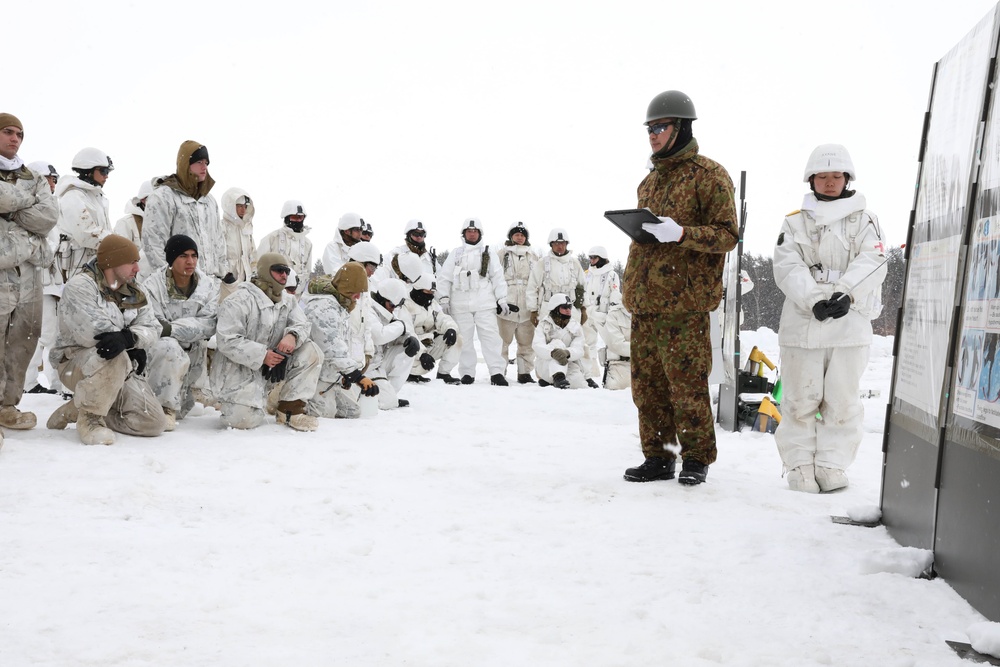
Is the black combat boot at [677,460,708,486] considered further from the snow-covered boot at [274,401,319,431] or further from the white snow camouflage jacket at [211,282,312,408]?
the white snow camouflage jacket at [211,282,312,408]

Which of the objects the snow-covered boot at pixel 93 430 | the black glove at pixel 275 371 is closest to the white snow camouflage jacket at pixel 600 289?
the black glove at pixel 275 371

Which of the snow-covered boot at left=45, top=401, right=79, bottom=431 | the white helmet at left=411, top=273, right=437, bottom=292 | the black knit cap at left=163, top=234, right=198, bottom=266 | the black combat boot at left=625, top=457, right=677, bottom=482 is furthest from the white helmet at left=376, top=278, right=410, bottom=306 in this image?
the black combat boot at left=625, top=457, right=677, bottom=482

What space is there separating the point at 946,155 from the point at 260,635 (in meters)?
3.02

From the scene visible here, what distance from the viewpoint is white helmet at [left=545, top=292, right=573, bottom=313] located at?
1150 centimetres

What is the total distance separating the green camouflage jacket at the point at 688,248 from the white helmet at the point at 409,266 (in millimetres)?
5983

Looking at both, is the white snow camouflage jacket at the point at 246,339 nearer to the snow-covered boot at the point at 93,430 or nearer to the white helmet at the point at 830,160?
the snow-covered boot at the point at 93,430

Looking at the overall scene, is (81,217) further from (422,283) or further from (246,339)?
(422,283)

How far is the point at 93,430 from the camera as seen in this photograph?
512 centimetres

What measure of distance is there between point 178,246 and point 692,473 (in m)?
3.85

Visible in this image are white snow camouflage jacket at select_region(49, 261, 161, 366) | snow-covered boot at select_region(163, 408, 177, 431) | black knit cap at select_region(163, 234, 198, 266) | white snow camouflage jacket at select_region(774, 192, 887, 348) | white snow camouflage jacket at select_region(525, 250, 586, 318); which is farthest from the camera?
white snow camouflage jacket at select_region(525, 250, 586, 318)

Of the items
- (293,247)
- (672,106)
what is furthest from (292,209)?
(672,106)

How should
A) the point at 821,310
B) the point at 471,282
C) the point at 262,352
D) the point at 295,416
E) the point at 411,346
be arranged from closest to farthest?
the point at 821,310 < the point at 262,352 < the point at 295,416 < the point at 411,346 < the point at 471,282

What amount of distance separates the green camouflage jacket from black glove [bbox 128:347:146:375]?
124 inches

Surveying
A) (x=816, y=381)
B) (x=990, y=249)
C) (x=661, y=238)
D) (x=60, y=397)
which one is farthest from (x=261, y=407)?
(x=990, y=249)
